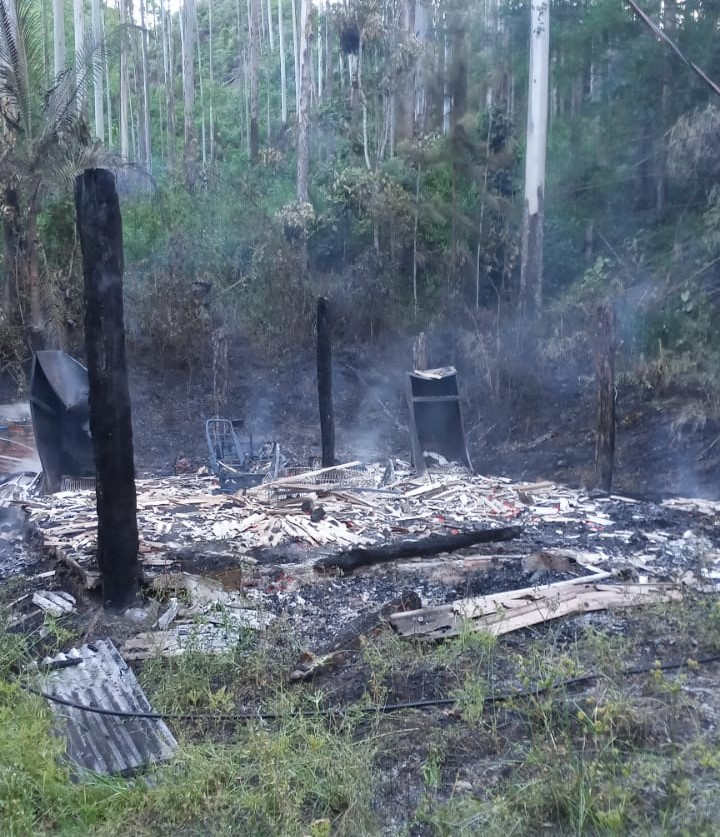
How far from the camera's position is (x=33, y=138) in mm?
14469

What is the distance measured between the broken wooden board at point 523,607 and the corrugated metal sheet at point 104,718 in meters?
1.93

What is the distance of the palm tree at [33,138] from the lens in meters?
13.9

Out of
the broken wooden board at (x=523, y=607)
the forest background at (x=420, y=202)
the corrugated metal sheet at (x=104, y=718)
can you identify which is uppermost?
the forest background at (x=420, y=202)

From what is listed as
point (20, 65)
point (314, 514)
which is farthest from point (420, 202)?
point (314, 514)

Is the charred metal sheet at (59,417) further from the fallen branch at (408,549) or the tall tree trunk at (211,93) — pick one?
the tall tree trunk at (211,93)

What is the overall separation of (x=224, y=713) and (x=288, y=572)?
2.74m

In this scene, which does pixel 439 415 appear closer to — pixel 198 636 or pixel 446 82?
pixel 198 636

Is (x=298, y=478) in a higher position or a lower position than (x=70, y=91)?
lower

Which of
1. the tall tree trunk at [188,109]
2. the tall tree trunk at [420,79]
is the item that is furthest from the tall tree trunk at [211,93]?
the tall tree trunk at [420,79]

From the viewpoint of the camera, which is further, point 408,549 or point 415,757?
point 408,549

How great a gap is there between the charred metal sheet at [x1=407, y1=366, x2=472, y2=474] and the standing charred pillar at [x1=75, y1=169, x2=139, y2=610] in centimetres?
757

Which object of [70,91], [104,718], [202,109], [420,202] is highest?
[202,109]

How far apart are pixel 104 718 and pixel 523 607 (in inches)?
124

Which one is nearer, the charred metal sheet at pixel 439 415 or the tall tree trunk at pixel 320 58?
the charred metal sheet at pixel 439 415
